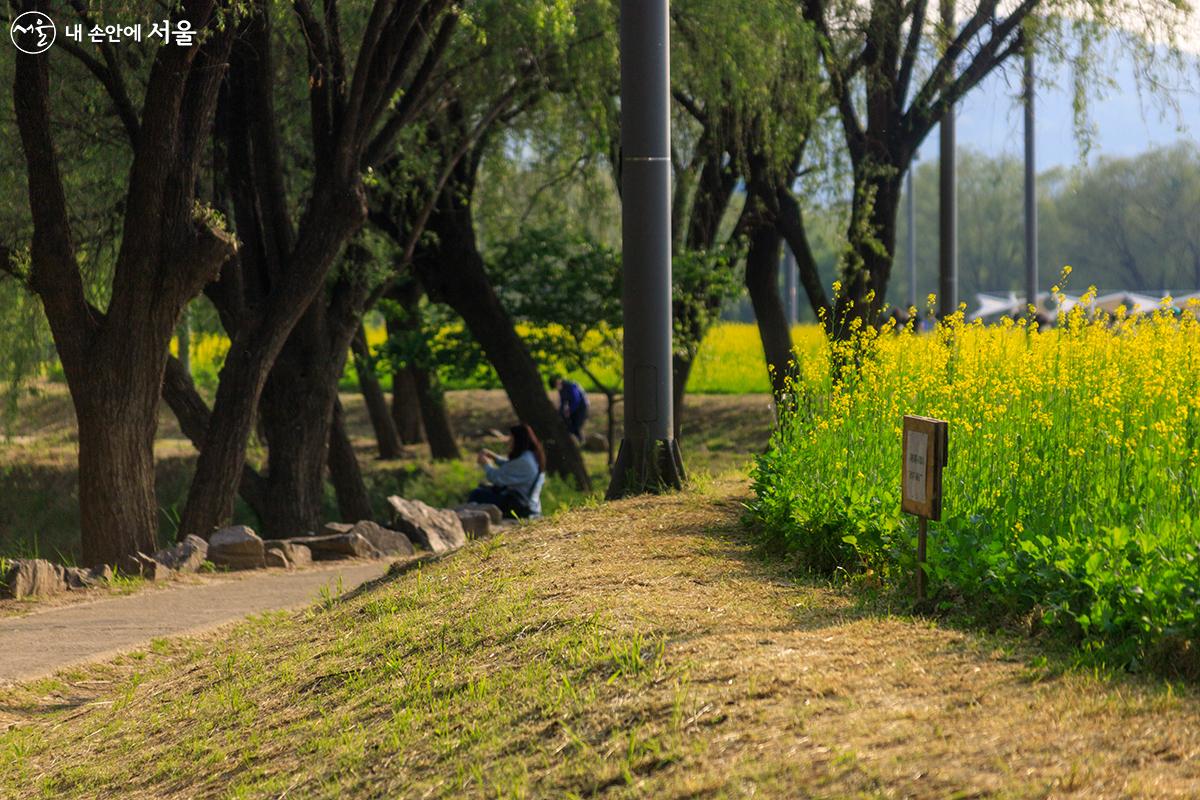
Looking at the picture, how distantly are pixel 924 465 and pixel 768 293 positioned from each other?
47.3 feet

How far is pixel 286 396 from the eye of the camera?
576 inches

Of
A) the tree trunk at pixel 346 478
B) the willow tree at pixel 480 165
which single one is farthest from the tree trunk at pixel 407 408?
the tree trunk at pixel 346 478

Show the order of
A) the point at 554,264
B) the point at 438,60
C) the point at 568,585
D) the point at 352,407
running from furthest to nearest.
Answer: the point at 352,407
the point at 554,264
the point at 438,60
the point at 568,585

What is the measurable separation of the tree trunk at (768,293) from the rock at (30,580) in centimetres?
1130

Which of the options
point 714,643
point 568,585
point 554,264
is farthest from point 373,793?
point 554,264

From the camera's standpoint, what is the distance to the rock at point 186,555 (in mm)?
10914

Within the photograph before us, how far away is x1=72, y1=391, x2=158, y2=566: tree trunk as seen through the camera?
36.8 ft

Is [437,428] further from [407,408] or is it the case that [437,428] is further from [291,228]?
[291,228]

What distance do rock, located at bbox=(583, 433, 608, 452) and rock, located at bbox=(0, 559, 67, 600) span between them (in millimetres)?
16529

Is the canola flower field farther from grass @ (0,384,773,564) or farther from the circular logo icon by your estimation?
grass @ (0,384,773,564)

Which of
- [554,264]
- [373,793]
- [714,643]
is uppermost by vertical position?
[554,264]

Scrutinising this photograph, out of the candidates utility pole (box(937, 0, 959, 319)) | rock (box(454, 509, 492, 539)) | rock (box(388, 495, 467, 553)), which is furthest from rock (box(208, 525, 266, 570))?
utility pole (box(937, 0, 959, 319))

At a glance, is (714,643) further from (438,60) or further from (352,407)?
(352,407)

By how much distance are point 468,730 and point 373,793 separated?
40 cm
